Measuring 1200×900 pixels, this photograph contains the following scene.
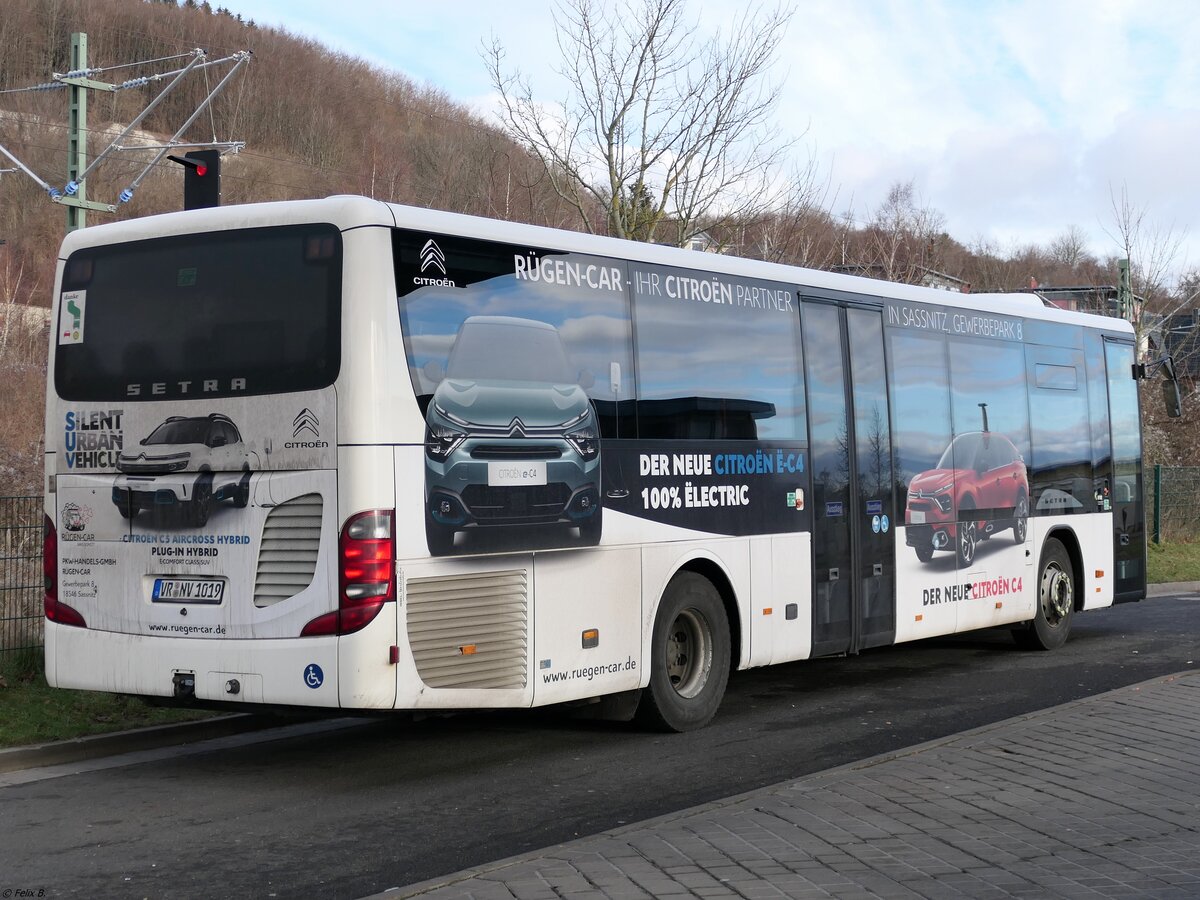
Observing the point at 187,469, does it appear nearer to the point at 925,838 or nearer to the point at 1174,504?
the point at 925,838

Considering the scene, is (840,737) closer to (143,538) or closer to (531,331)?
(531,331)

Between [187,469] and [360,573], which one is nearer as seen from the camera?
[360,573]

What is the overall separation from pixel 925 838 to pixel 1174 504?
24759 millimetres

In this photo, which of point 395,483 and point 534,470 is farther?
point 534,470

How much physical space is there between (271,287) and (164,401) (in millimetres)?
963

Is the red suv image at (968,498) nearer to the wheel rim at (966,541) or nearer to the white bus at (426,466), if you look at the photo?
the wheel rim at (966,541)

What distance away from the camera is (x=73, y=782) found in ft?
27.2

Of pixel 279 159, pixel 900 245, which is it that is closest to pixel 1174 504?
pixel 900 245

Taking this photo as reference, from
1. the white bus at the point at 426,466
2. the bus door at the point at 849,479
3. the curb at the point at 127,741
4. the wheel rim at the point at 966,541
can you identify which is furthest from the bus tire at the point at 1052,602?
the curb at the point at 127,741

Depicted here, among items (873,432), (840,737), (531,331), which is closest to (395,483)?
(531,331)

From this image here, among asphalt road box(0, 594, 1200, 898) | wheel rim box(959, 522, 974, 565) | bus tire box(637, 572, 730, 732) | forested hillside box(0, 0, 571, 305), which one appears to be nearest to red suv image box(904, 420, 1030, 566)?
wheel rim box(959, 522, 974, 565)

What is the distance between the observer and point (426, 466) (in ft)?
25.4

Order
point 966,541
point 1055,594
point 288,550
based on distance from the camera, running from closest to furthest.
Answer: point 288,550
point 966,541
point 1055,594

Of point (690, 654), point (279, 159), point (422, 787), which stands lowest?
point (422, 787)
